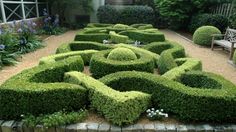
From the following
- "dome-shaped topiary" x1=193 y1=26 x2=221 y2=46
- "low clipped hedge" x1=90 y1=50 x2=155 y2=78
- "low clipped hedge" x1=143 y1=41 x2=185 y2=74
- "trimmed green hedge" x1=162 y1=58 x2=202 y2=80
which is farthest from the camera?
"dome-shaped topiary" x1=193 y1=26 x2=221 y2=46

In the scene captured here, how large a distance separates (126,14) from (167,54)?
850 centimetres

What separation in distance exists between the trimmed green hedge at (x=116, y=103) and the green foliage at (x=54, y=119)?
0.35m

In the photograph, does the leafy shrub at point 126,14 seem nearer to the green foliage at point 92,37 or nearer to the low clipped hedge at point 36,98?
the green foliage at point 92,37

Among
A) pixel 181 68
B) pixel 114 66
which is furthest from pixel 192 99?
pixel 114 66

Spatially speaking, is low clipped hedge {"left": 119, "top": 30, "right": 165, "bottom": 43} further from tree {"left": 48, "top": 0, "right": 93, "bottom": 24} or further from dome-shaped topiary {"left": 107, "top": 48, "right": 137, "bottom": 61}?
tree {"left": 48, "top": 0, "right": 93, "bottom": 24}

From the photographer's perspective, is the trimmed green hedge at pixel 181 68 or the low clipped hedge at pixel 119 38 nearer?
the trimmed green hedge at pixel 181 68

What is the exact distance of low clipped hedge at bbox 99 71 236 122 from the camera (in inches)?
133

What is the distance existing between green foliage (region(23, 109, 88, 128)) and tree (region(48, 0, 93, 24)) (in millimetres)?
10617

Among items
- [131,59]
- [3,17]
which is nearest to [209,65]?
[131,59]

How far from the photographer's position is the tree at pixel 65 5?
43.2 feet

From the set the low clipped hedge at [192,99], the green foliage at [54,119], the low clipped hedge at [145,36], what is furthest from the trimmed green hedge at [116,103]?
the low clipped hedge at [145,36]

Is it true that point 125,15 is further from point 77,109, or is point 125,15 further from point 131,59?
point 77,109

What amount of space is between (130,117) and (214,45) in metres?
6.84

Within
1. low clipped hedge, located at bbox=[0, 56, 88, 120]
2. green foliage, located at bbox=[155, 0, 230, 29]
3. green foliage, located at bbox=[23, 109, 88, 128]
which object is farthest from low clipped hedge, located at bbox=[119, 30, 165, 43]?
green foliage, located at bbox=[23, 109, 88, 128]
